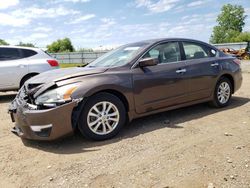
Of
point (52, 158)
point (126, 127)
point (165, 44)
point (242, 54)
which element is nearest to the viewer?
point (52, 158)

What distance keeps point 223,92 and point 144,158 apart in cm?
326

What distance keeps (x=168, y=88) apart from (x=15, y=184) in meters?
3.00

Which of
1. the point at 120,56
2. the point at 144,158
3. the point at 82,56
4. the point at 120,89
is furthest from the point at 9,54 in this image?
the point at 82,56

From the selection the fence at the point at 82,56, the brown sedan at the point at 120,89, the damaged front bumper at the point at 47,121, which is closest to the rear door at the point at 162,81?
the brown sedan at the point at 120,89

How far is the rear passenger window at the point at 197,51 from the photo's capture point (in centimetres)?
→ 589

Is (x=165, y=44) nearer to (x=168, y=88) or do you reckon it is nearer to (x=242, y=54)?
(x=168, y=88)

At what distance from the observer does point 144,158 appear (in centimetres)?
383

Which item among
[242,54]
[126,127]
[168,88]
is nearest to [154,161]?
[126,127]

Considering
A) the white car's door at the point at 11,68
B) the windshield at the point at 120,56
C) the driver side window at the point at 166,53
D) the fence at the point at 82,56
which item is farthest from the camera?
the fence at the point at 82,56

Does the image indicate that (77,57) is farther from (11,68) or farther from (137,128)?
(137,128)

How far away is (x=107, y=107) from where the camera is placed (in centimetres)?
460

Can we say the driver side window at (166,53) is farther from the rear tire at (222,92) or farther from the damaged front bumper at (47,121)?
the damaged front bumper at (47,121)

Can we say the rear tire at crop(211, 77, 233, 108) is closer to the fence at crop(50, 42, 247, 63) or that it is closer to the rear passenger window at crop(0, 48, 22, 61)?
the rear passenger window at crop(0, 48, 22, 61)

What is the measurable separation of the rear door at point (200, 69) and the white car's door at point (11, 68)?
519cm
